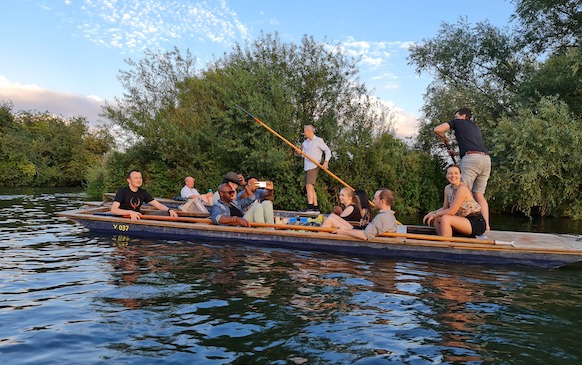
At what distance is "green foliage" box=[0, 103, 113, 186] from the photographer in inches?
1811

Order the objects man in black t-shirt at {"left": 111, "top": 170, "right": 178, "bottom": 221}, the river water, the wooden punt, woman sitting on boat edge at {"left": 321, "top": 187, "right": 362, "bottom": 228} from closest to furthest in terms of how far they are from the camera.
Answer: the river water, the wooden punt, woman sitting on boat edge at {"left": 321, "top": 187, "right": 362, "bottom": 228}, man in black t-shirt at {"left": 111, "top": 170, "right": 178, "bottom": 221}

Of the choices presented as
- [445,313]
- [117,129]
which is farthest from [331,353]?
[117,129]

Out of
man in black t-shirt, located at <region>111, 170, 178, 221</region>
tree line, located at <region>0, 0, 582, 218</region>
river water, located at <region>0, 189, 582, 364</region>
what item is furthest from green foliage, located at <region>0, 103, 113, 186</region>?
river water, located at <region>0, 189, 582, 364</region>

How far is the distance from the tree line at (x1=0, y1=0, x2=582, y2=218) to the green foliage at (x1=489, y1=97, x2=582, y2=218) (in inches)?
1.6

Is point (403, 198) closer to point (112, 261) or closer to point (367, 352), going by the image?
point (112, 261)

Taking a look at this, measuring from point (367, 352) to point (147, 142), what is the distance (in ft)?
61.1

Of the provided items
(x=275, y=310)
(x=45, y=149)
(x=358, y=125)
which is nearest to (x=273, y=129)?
(x=358, y=125)

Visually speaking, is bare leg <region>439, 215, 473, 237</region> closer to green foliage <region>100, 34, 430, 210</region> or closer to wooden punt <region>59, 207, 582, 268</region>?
wooden punt <region>59, 207, 582, 268</region>

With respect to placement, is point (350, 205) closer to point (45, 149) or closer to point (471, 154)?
point (471, 154)

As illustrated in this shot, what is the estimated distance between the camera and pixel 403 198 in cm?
2055

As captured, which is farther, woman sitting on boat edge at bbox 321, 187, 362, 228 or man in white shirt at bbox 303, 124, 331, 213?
man in white shirt at bbox 303, 124, 331, 213

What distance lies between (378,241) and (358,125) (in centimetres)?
1156

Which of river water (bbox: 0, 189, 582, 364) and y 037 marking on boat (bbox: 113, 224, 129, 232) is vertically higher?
y 037 marking on boat (bbox: 113, 224, 129, 232)

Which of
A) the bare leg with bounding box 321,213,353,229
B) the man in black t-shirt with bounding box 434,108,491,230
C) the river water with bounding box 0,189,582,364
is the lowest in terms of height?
the river water with bounding box 0,189,582,364
